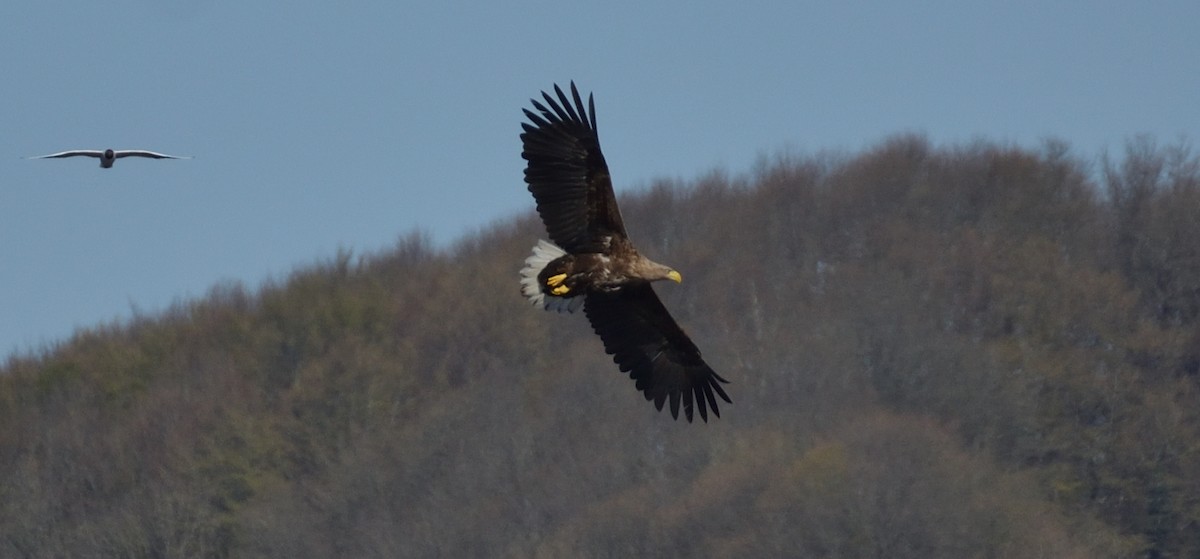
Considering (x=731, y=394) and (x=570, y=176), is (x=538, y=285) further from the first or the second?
(x=731, y=394)

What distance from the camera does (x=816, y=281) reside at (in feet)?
160

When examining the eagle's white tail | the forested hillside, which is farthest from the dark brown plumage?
the forested hillside

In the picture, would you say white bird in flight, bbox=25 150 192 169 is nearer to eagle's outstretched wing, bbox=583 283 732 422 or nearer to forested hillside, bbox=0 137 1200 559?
eagle's outstretched wing, bbox=583 283 732 422

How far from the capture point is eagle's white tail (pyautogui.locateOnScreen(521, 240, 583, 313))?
46.3 feet

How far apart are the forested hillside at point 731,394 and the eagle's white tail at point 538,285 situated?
19719 mm

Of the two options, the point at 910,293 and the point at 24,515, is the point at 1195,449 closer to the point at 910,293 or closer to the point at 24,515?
the point at 910,293

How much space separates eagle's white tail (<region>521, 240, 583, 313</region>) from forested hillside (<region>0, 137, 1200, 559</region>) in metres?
19.7

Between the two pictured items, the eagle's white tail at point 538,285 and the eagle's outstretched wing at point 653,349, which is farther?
the eagle's outstretched wing at point 653,349

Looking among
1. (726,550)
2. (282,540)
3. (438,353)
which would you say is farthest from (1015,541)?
(438,353)

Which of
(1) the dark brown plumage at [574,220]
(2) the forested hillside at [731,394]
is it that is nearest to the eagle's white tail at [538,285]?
(1) the dark brown plumage at [574,220]

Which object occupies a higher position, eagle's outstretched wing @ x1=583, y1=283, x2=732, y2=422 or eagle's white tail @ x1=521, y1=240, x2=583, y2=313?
eagle's white tail @ x1=521, y1=240, x2=583, y2=313

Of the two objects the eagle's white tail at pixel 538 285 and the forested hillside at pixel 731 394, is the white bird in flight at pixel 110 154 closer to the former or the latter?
the eagle's white tail at pixel 538 285

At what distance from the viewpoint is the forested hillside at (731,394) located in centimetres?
3709

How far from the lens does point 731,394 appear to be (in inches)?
1645
